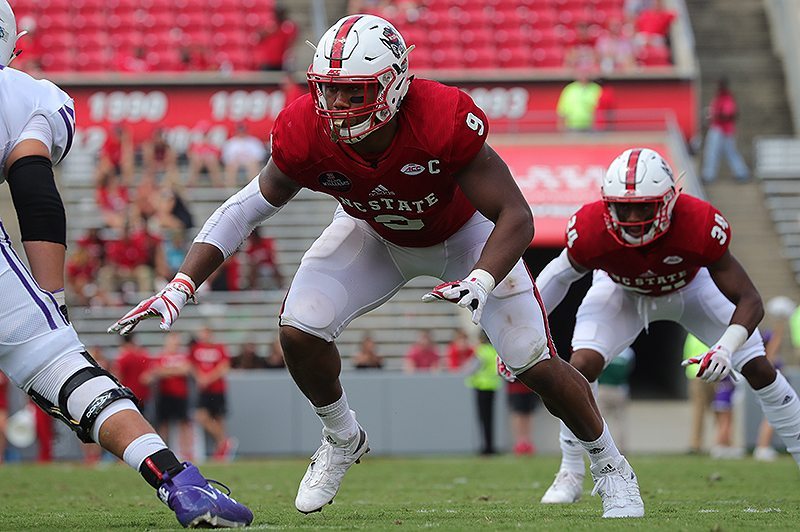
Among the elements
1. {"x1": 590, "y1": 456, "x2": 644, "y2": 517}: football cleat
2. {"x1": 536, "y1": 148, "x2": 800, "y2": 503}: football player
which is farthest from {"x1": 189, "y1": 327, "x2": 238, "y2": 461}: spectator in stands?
{"x1": 590, "y1": 456, "x2": 644, "y2": 517}: football cleat

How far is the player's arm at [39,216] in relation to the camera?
4473 mm

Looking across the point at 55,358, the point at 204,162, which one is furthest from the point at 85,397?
the point at 204,162

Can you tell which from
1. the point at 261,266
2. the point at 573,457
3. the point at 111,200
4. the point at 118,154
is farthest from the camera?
the point at 118,154

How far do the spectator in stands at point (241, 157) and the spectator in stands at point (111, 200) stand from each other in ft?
4.33

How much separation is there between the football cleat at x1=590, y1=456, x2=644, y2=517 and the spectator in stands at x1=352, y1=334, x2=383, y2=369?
852cm

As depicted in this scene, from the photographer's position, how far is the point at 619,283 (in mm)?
7094

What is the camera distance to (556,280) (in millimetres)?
6973

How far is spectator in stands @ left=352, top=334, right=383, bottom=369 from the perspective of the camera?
14.0 metres

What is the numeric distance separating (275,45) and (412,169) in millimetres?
13188

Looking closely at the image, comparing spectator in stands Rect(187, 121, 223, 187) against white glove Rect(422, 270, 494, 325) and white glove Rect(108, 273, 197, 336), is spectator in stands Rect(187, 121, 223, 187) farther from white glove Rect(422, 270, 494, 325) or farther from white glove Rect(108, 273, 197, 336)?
white glove Rect(422, 270, 494, 325)

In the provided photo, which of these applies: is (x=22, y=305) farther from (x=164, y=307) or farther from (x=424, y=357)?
(x=424, y=357)

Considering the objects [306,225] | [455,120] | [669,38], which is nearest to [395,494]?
[455,120]

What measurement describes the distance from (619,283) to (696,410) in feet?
21.7

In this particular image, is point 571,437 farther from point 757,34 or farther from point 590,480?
point 757,34
